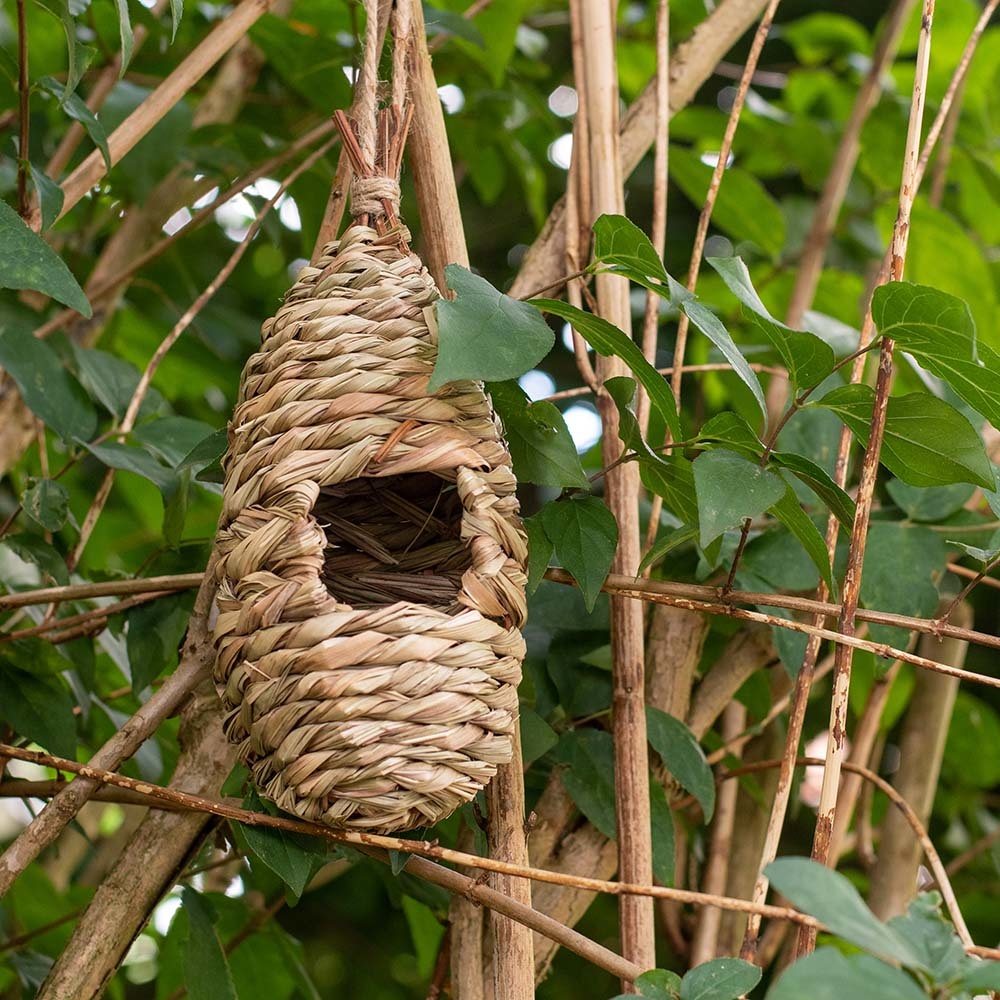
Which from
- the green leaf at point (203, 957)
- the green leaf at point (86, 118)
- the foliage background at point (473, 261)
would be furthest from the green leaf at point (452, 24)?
the green leaf at point (203, 957)

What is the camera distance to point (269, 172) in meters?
0.99

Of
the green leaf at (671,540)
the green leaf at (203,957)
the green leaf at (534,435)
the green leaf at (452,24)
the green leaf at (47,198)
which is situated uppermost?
the green leaf at (452,24)

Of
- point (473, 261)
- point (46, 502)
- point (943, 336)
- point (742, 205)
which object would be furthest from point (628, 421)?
point (473, 261)

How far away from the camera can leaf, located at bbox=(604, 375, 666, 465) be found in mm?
550

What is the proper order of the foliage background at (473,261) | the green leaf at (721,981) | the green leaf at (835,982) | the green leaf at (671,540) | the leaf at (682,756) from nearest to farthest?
the green leaf at (835,982) < the green leaf at (721,981) < the green leaf at (671,540) < the leaf at (682,756) < the foliage background at (473,261)

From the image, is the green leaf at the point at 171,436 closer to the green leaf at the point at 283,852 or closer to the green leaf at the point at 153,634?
the green leaf at the point at 153,634

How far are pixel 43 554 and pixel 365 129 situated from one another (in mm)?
337

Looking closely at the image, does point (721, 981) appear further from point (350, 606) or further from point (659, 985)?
point (350, 606)

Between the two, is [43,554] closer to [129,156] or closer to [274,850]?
[274,850]

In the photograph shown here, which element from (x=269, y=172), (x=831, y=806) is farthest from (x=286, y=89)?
(x=831, y=806)

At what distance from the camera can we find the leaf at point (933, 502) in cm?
75

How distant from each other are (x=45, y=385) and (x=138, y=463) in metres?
0.09

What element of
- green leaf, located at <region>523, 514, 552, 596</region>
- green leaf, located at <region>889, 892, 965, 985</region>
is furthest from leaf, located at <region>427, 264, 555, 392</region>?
green leaf, located at <region>889, 892, 965, 985</region>

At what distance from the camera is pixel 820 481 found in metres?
0.51
